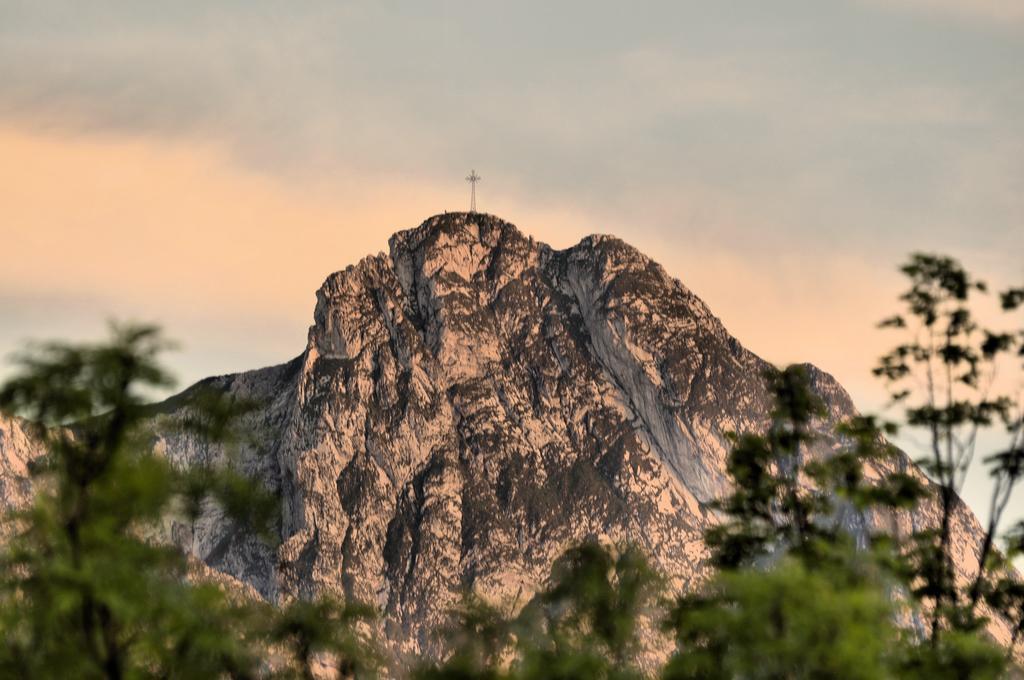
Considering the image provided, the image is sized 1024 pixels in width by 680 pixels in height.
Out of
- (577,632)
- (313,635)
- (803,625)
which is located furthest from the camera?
→ (577,632)

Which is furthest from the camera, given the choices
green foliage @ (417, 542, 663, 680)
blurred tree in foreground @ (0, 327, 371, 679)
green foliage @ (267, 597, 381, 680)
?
green foliage @ (267, 597, 381, 680)

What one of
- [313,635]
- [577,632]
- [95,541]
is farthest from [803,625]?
[577,632]

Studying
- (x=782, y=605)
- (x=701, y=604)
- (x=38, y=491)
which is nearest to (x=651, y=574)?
(x=701, y=604)

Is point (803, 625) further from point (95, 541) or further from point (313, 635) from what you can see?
point (313, 635)

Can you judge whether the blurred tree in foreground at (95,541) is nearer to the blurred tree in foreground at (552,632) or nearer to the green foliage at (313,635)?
the blurred tree in foreground at (552,632)

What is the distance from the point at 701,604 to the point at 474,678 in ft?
52.0

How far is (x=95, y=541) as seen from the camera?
5775 cm

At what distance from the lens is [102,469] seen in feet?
194

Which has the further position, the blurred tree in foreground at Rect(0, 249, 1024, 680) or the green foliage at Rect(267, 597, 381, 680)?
the green foliage at Rect(267, 597, 381, 680)

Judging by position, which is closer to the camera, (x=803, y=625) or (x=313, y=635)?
(x=803, y=625)

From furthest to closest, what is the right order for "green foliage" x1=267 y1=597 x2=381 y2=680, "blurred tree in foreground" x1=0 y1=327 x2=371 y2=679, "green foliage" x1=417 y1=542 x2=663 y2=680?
"green foliage" x1=267 y1=597 x2=381 y2=680
"green foliage" x1=417 y1=542 x2=663 y2=680
"blurred tree in foreground" x1=0 y1=327 x2=371 y2=679

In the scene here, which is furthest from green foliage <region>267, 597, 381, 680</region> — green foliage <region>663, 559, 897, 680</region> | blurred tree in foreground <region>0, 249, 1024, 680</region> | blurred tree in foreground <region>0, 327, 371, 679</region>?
green foliage <region>663, 559, 897, 680</region>

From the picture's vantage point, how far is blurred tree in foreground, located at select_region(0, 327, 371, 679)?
2233 inches

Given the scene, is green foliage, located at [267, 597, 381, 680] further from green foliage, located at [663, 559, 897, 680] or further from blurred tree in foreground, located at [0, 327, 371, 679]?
green foliage, located at [663, 559, 897, 680]
